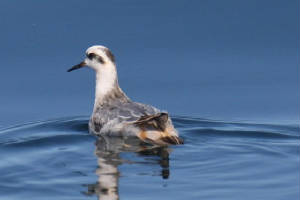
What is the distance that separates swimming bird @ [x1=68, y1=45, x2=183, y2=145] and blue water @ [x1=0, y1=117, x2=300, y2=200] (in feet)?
0.66

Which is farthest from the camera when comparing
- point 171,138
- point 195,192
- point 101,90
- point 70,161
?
point 101,90

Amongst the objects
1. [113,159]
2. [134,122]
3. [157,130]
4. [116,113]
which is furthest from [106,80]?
[113,159]

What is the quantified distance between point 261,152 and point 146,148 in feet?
5.74

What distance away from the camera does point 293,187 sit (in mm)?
10797

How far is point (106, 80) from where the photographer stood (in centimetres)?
1491

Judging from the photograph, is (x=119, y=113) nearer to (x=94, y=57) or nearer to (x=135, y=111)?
(x=135, y=111)

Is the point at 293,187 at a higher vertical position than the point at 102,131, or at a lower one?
lower

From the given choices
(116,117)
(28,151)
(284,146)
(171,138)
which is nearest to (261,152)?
(284,146)

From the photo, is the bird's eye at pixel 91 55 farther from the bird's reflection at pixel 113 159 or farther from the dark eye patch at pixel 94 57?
the bird's reflection at pixel 113 159

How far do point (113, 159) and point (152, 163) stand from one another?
640 millimetres

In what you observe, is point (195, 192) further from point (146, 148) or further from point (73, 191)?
point (146, 148)

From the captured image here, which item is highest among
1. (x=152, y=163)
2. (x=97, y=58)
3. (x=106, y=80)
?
(x=97, y=58)

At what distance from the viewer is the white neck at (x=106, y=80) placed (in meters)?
14.8

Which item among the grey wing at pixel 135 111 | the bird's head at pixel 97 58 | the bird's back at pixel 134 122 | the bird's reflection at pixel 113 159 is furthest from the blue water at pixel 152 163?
the bird's head at pixel 97 58
